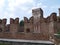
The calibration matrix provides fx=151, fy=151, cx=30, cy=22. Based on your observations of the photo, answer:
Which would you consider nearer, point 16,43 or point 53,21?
point 16,43

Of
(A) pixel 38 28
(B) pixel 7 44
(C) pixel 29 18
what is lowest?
(B) pixel 7 44

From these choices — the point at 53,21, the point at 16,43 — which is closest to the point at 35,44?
the point at 16,43

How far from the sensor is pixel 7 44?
1202cm

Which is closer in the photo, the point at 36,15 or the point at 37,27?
the point at 37,27

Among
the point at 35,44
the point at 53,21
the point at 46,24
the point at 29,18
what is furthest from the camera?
the point at 29,18

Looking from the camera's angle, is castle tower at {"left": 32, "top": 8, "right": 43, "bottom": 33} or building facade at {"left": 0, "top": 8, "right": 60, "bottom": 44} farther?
castle tower at {"left": 32, "top": 8, "right": 43, "bottom": 33}

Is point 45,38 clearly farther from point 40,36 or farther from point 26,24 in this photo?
point 26,24

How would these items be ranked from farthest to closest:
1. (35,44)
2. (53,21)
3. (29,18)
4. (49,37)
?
(29,18) < (53,21) < (49,37) < (35,44)

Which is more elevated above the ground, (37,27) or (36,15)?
(36,15)

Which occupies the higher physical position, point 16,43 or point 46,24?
point 46,24

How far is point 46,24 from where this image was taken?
18031 millimetres

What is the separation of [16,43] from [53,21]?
663 cm

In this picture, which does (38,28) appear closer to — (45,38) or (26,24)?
(26,24)

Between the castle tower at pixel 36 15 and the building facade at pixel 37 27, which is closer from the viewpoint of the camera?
the building facade at pixel 37 27
